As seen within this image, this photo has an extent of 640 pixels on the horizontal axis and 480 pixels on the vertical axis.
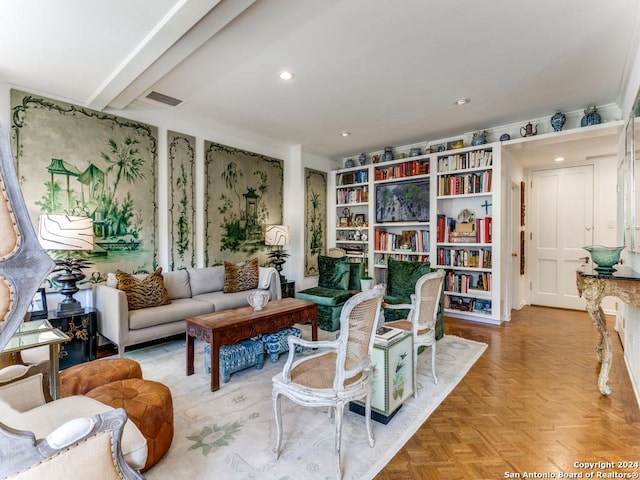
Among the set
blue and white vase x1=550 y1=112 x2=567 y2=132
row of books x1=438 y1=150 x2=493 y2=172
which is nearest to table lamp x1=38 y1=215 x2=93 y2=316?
row of books x1=438 y1=150 x2=493 y2=172

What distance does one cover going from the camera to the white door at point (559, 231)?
17.0 ft

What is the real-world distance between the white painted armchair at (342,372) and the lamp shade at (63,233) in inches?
95.0

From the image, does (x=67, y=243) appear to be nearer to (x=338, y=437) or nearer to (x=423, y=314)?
(x=338, y=437)

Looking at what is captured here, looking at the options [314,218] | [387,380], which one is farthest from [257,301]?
[314,218]

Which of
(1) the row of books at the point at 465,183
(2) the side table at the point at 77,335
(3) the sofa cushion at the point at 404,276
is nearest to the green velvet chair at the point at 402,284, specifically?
(3) the sofa cushion at the point at 404,276

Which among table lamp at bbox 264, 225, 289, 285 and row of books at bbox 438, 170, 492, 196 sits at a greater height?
row of books at bbox 438, 170, 492, 196

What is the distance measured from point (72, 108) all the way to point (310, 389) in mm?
3758

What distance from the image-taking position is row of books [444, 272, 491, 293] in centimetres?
459

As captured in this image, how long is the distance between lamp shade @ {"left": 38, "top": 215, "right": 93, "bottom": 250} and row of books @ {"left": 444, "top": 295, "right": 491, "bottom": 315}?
4.69 meters

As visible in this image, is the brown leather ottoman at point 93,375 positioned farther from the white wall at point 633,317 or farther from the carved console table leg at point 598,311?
the white wall at point 633,317

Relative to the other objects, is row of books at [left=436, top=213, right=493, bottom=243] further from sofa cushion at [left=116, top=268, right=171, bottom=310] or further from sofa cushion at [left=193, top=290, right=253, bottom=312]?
sofa cushion at [left=116, top=268, right=171, bottom=310]

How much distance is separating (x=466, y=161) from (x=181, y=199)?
13.3 ft

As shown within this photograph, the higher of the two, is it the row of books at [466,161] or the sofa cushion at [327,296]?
the row of books at [466,161]

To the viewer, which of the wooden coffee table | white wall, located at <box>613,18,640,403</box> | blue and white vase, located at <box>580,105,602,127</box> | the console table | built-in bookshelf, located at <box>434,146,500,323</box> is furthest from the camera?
built-in bookshelf, located at <box>434,146,500,323</box>
